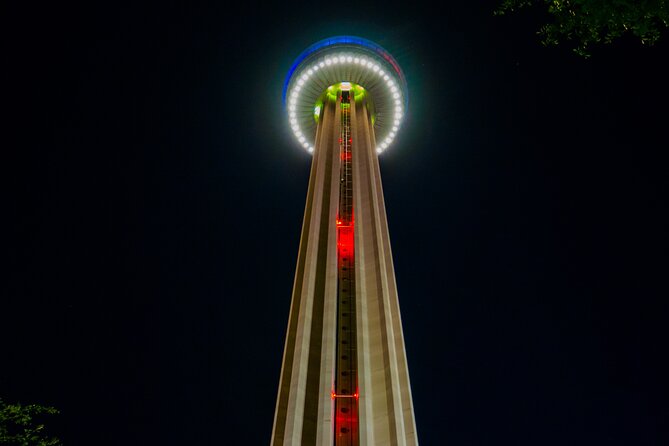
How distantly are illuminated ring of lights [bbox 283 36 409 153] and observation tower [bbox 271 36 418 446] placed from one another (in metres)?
0.07

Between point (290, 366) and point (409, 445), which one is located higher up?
point (290, 366)

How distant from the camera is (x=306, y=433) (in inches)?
561

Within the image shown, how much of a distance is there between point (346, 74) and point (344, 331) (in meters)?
18.0

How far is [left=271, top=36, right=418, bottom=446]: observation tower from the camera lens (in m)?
14.5

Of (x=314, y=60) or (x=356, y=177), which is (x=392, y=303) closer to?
(x=356, y=177)

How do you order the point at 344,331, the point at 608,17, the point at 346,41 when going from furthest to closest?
the point at 346,41
the point at 344,331
the point at 608,17

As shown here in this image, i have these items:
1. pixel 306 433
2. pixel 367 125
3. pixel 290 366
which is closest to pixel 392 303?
pixel 290 366

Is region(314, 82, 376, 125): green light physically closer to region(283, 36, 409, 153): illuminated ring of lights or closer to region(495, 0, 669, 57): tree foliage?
region(283, 36, 409, 153): illuminated ring of lights

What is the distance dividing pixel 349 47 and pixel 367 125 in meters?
6.19

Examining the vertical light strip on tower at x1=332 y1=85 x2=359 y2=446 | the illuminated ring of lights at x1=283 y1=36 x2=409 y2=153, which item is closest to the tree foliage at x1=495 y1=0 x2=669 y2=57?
the vertical light strip on tower at x1=332 y1=85 x2=359 y2=446

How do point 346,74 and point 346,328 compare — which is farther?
point 346,74

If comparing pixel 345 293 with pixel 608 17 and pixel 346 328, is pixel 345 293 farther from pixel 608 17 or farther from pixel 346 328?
pixel 608 17

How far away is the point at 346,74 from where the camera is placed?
30.7 metres

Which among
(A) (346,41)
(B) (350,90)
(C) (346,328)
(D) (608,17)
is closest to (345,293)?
(C) (346,328)
